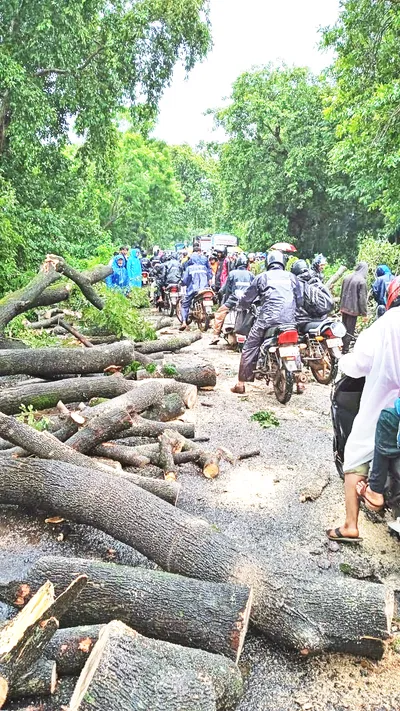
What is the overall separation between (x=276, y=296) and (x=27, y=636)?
5447mm

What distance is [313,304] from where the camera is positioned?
734 cm

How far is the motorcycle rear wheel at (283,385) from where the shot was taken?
6690mm

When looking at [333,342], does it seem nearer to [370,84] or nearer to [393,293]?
[393,293]

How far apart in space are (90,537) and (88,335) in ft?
19.7

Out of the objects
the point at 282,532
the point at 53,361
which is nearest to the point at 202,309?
the point at 53,361

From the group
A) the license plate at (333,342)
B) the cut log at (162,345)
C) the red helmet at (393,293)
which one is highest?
the red helmet at (393,293)

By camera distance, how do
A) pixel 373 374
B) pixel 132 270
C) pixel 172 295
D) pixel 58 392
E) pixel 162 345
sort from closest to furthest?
pixel 373 374
pixel 58 392
pixel 162 345
pixel 132 270
pixel 172 295

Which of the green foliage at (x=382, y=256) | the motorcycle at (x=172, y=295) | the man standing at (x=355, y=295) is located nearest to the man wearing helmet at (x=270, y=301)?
the man standing at (x=355, y=295)

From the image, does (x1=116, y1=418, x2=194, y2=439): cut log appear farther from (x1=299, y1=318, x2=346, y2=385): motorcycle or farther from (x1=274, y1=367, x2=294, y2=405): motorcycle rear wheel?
(x1=299, y1=318, x2=346, y2=385): motorcycle

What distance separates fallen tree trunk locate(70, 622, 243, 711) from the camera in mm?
1954

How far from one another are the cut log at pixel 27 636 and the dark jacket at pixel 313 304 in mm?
5781

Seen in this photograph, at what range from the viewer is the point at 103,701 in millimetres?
1896

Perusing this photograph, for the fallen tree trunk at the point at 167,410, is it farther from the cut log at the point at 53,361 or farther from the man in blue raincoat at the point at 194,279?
the man in blue raincoat at the point at 194,279

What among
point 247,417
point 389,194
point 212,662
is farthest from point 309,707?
point 389,194
